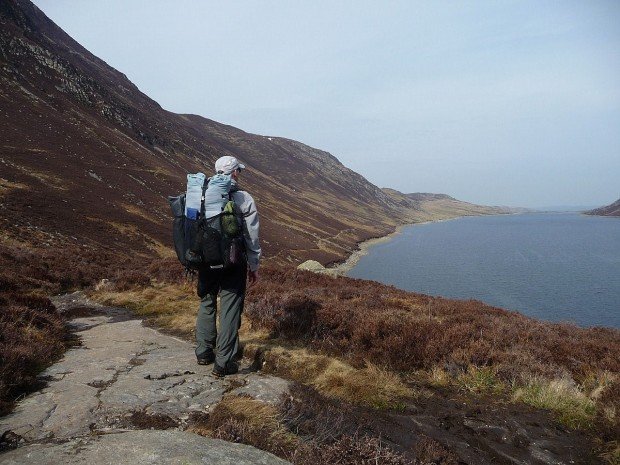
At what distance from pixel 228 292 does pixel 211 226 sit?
1044 mm

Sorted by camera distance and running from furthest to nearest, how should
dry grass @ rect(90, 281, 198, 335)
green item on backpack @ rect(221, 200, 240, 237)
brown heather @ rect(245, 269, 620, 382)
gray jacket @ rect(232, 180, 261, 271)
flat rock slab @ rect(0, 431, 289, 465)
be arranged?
dry grass @ rect(90, 281, 198, 335)
brown heather @ rect(245, 269, 620, 382)
gray jacket @ rect(232, 180, 261, 271)
green item on backpack @ rect(221, 200, 240, 237)
flat rock slab @ rect(0, 431, 289, 465)

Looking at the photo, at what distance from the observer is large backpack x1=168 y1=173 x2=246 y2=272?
541 centimetres

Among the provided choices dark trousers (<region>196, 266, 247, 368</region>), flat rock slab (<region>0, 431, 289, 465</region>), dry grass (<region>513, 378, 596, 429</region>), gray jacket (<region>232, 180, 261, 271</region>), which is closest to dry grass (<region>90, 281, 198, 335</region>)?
dark trousers (<region>196, 266, 247, 368</region>)

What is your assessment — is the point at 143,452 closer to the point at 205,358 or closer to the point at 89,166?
the point at 205,358

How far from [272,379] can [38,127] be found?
5613cm

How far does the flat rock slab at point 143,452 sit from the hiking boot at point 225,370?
2.07 m

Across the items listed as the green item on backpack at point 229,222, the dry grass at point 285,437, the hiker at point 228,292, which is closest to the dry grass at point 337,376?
the hiker at point 228,292

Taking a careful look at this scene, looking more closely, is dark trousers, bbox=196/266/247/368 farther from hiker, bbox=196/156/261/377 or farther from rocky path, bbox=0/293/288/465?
rocky path, bbox=0/293/288/465

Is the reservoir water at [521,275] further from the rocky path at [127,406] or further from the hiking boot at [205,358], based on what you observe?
the rocky path at [127,406]

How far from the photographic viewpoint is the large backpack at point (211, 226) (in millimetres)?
5410

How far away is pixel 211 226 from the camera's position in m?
5.44

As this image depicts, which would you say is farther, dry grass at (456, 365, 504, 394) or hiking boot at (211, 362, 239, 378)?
dry grass at (456, 365, 504, 394)

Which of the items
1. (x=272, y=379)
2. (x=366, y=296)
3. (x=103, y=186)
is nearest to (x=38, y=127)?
(x=103, y=186)

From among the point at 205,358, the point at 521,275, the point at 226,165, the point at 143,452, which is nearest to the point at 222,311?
the point at 205,358
